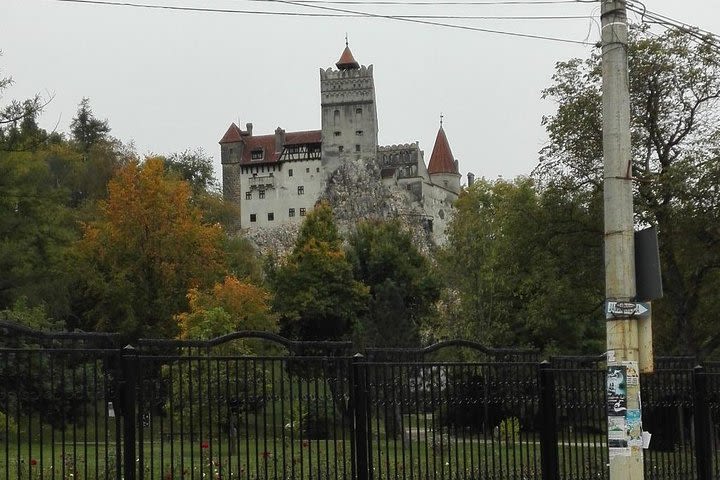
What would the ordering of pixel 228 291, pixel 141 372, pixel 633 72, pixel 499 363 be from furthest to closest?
pixel 228 291
pixel 633 72
pixel 499 363
pixel 141 372

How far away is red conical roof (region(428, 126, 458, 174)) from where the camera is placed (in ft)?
423

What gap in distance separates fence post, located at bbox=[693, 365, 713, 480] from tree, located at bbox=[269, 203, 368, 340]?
5179cm

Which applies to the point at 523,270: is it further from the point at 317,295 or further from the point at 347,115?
the point at 347,115

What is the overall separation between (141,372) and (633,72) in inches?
834

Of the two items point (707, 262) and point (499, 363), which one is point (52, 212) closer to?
point (707, 262)

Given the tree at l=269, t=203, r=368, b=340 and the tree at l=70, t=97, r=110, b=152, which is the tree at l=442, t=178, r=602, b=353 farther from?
the tree at l=70, t=97, r=110, b=152

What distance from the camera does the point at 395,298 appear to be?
57719mm

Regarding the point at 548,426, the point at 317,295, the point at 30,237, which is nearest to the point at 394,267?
the point at 317,295

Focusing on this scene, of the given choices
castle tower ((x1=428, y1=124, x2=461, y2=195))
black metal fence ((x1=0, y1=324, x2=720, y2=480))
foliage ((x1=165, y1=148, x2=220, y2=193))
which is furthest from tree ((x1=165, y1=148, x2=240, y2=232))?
black metal fence ((x1=0, y1=324, x2=720, y2=480))

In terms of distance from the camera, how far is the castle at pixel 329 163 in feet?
382

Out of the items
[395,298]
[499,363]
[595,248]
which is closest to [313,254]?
[395,298]

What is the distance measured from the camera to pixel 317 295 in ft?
218

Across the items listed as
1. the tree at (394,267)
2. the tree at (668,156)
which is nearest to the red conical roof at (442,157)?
the tree at (394,267)

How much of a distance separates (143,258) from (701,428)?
41284mm
